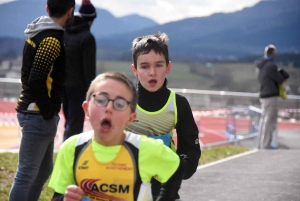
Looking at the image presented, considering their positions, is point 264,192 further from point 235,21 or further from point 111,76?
point 235,21

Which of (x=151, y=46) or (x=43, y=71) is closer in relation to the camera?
(x=151, y=46)

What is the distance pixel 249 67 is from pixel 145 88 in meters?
47.4

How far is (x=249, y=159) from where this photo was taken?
12.2 metres

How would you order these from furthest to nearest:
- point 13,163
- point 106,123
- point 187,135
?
point 13,163, point 187,135, point 106,123

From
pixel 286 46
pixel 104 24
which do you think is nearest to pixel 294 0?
pixel 286 46

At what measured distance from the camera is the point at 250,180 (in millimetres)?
9578

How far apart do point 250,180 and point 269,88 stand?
4706 mm

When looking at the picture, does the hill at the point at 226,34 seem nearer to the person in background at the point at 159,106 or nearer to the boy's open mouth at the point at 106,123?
the person in background at the point at 159,106

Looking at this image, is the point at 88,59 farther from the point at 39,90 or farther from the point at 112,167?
the point at 112,167

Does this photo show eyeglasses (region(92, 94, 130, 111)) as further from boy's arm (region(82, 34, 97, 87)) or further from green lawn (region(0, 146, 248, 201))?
boy's arm (region(82, 34, 97, 87))

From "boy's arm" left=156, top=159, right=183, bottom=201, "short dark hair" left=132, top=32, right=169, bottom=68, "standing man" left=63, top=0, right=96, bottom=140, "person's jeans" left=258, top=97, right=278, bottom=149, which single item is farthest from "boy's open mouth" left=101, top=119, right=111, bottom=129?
"person's jeans" left=258, top=97, right=278, bottom=149

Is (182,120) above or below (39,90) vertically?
below

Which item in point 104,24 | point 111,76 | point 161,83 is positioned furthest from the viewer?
point 104,24

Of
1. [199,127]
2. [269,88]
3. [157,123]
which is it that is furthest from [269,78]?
[157,123]
